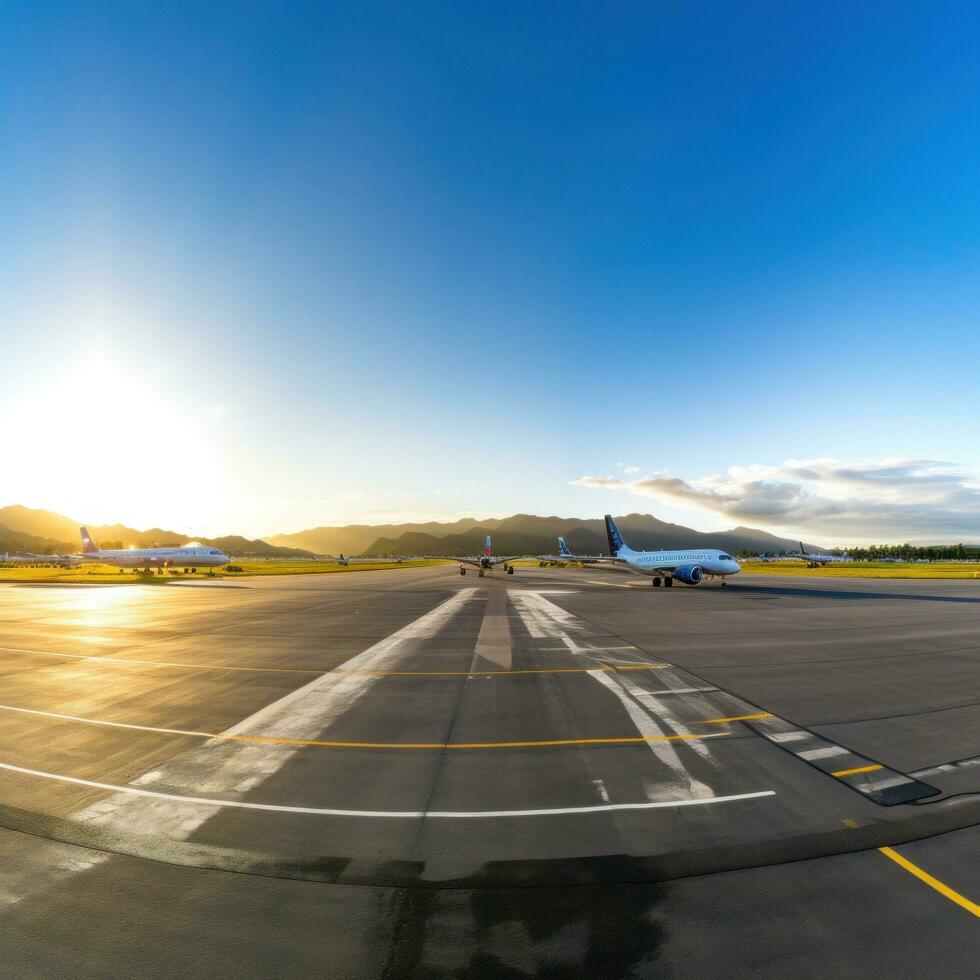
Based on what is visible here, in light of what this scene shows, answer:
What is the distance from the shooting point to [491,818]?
6.80 m

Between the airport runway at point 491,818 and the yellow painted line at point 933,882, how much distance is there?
1.0 inches

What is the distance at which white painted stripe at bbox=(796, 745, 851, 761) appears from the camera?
28.9 ft

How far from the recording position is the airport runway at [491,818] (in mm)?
4562

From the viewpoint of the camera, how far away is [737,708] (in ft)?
37.8

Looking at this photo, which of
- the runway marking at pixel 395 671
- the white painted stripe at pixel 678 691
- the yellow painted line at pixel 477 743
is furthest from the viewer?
the runway marking at pixel 395 671

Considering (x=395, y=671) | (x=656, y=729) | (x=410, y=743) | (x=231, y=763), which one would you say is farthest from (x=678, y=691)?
(x=231, y=763)

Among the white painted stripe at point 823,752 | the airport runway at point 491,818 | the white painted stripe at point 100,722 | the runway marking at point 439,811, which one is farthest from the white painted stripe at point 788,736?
the white painted stripe at point 100,722

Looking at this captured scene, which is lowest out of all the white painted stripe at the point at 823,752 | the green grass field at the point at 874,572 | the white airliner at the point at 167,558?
the green grass field at the point at 874,572

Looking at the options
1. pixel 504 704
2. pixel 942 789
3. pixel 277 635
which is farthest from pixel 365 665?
pixel 942 789

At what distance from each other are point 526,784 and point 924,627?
25.3 m

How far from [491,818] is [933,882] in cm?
489

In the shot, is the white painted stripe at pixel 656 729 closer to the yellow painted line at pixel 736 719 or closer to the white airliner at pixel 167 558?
the yellow painted line at pixel 736 719

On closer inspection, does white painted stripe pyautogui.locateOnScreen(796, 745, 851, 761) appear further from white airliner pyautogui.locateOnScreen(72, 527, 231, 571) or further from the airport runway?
white airliner pyautogui.locateOnScreen(72, 527, 231, 571)

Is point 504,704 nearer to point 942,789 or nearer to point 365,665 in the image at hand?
point 365,665
